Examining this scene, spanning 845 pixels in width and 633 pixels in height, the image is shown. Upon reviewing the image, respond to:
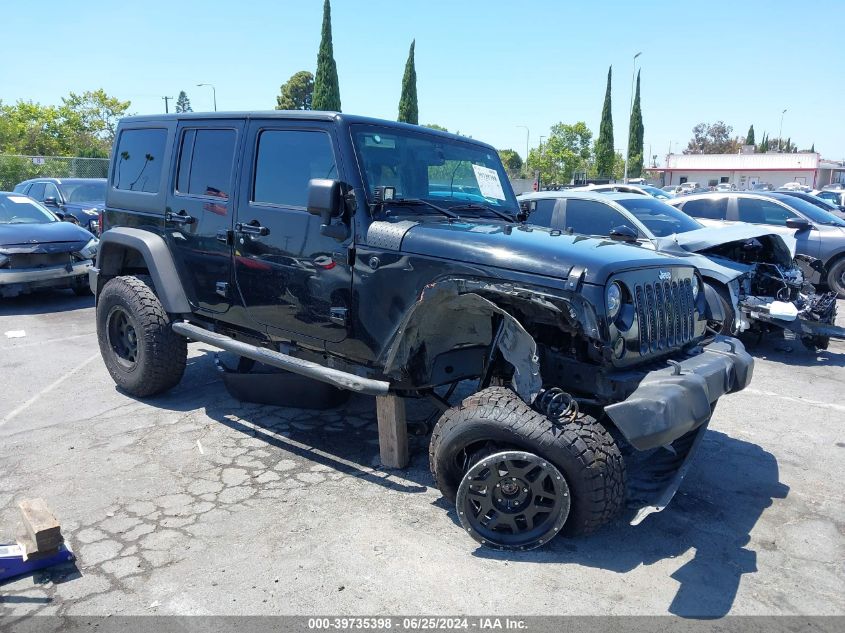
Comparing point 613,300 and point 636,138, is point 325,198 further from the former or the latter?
point 636,138

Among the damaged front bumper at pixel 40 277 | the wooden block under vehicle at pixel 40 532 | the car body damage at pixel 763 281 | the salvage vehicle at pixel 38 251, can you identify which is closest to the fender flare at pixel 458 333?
the wooden block under vehicle at pixel 40 532

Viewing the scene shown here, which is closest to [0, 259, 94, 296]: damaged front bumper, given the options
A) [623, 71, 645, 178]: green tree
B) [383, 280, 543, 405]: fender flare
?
Result: [383, 280, 543, 405]: fender flare

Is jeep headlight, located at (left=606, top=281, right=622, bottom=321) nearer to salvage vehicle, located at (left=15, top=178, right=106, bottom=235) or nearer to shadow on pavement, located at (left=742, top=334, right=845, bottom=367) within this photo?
shadow on pavement, located at (left=742, top=334, right=845, bottom=367)

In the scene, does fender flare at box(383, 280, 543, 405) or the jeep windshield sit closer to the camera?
fender flare at box(383, 280, 543, 405)

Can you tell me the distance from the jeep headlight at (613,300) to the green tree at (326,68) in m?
41.1

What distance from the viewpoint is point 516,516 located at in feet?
11.0

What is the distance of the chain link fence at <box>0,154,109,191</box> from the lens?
2367cm

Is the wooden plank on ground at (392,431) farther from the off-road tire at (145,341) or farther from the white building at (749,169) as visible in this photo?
the white building at (749,169)

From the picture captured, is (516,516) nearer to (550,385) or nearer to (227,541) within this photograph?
(550,385)

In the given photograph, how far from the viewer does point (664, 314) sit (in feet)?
11.9

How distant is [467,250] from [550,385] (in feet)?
2.76

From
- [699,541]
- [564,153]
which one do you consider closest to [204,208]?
[699,541]

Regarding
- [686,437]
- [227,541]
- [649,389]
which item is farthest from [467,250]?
[227,541]

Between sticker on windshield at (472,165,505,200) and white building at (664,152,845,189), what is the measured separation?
57041 millimetres
